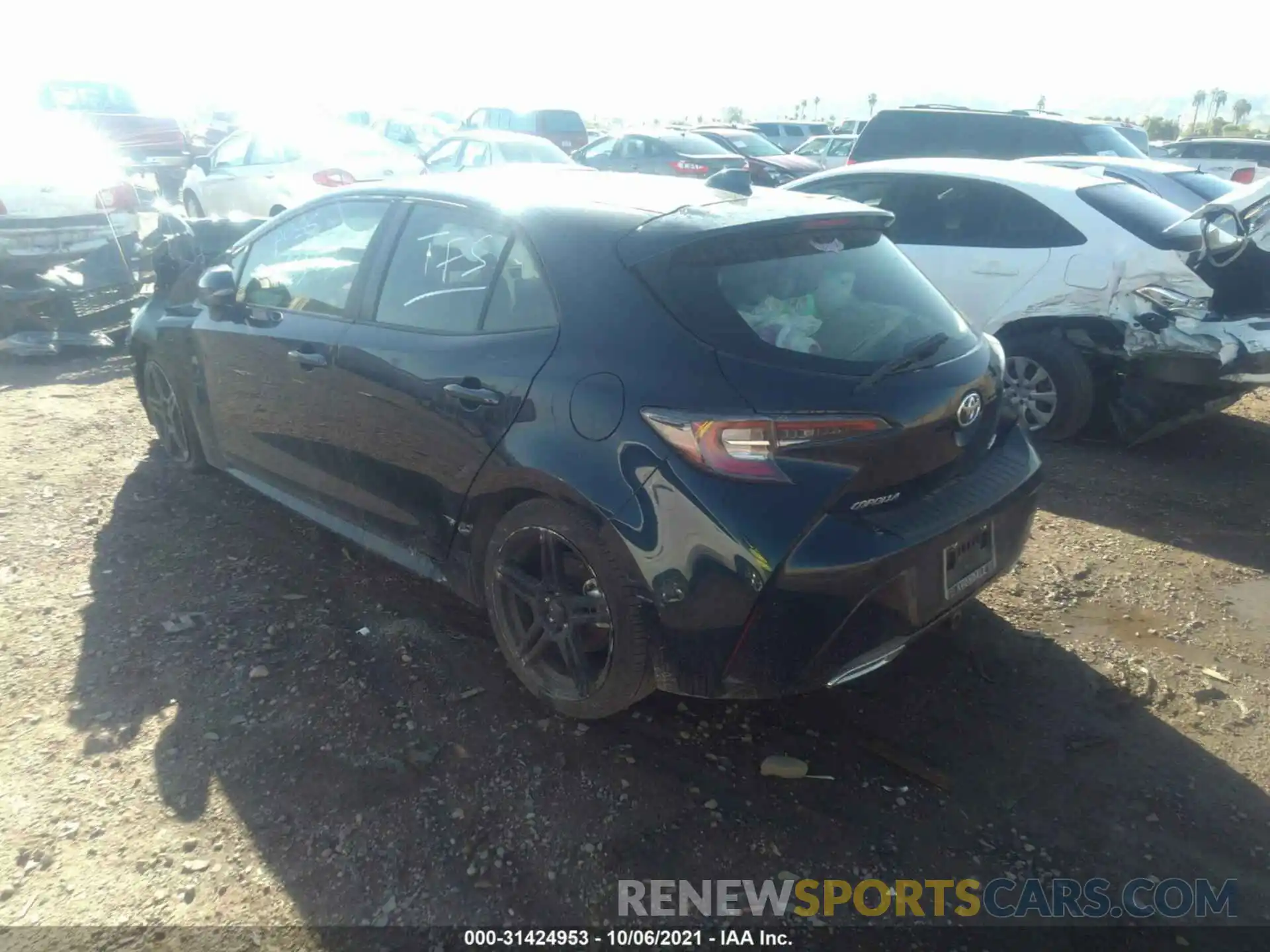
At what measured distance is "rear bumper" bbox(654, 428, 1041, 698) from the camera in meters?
2.59

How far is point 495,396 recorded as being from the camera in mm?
3070

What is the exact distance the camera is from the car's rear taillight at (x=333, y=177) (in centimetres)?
1131

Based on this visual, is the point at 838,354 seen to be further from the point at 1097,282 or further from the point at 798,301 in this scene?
the point at 1097,282

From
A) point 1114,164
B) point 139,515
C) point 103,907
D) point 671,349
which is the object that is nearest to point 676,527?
point 671,349

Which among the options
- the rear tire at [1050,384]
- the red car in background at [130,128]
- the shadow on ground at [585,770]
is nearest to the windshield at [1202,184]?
the rear tire at [1050,384]

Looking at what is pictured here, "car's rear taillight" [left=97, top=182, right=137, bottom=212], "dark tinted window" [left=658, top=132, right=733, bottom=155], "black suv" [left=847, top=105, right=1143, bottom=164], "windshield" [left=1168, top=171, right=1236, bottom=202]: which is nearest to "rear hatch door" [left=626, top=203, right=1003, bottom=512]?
"windshield" [left=1168, top=171, right=1236, bottom=202]

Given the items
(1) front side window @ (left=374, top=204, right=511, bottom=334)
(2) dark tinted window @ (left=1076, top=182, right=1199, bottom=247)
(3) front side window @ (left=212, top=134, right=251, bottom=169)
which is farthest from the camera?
(3) front side window @ (left=212, top=134, right=251, bottom=169)

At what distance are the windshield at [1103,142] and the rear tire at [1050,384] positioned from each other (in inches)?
293

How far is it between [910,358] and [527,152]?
38.1ft

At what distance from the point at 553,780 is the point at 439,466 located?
1.14 meters

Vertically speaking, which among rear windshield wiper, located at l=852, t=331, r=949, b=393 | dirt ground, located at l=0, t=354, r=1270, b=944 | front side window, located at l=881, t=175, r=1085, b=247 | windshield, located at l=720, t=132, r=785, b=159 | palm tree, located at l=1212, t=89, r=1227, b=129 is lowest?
palm tree, located at l=1212, t=89, r=1227, b=129

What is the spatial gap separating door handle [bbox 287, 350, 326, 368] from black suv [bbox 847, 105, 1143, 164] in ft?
30.9

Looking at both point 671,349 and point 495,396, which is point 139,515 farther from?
point 671,349

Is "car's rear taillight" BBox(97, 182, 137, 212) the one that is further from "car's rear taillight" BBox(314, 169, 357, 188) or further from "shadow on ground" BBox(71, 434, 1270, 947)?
"shadow on ground" BBox(71, 434, 1270, 947)
